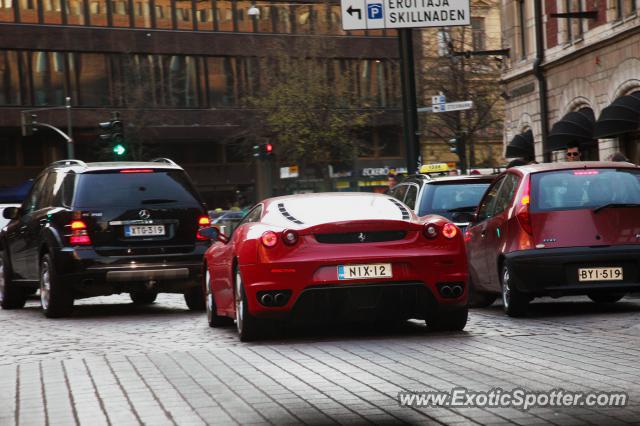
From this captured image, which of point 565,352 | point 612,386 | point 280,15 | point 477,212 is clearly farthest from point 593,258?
point 280,15

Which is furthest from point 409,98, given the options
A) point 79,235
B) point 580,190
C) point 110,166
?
point 580,190

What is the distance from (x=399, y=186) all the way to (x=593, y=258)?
5.65 meters

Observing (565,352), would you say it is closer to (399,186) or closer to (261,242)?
(261,242)

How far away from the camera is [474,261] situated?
47.9 feet

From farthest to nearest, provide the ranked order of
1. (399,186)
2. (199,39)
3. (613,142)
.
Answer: (199,39)
(613,142)
(399,186)

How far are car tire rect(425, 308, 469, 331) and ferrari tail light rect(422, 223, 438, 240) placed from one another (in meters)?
0.63

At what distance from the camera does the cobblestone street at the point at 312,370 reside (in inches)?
271

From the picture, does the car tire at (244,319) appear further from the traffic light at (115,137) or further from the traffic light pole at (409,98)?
the traffic light at (115,137)

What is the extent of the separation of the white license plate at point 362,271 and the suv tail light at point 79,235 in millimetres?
4876

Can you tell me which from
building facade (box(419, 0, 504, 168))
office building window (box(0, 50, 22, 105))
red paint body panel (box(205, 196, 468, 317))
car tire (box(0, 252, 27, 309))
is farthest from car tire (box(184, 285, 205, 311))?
office building window (box(0, 50, 22, 105))

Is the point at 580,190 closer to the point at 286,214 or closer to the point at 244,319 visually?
the point at 286,214

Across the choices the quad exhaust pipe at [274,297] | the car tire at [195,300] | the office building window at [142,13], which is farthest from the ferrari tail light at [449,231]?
the office building window at [142,13]

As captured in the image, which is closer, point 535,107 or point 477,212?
point 477,212

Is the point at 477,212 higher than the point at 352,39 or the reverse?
the reverse
